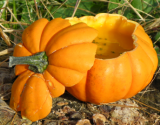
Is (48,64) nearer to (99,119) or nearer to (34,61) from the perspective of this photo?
(34,61)

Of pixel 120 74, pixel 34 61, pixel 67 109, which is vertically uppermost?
pixel 34 61

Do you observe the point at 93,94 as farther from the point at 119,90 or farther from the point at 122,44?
the point at 122,44

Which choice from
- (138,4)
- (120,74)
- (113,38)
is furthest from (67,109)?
(138,4)

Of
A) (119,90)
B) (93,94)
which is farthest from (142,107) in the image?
(93,94)

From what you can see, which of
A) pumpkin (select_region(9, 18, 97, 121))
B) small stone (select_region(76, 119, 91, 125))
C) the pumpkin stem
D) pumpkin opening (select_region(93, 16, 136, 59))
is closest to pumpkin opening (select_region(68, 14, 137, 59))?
pumpkin opening (select_region(93, 16, 136, 59))

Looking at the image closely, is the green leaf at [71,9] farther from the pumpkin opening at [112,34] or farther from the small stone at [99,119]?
the small stone at [99,119]
